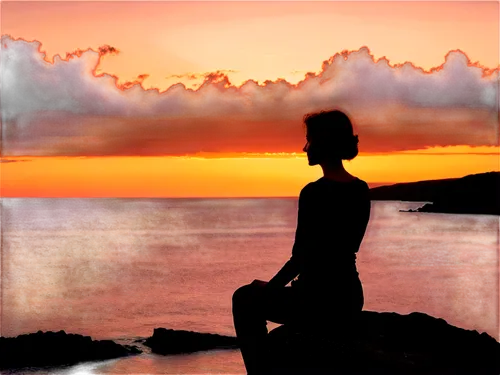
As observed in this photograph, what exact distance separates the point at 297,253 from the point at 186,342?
1418 cm

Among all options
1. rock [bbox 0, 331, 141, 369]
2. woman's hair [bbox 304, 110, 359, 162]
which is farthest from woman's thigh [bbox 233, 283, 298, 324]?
rock [bbox 0, 331, 141, 369]

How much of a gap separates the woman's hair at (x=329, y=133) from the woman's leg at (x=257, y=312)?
113 cm

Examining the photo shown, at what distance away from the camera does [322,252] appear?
5898 mm

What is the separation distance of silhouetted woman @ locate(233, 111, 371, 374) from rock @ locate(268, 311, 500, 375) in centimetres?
27

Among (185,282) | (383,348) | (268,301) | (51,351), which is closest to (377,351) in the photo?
(383,348)

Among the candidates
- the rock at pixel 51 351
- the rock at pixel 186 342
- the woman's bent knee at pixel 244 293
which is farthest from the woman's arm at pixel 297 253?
the rock at pixel 186 342

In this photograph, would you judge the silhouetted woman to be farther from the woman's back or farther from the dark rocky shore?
the dark rocky shore

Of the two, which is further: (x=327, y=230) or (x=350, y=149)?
(x=350, y=149)

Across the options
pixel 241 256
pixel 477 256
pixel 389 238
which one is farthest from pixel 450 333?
pixel 389 238

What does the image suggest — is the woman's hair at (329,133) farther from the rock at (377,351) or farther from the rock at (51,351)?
the rock at (51,351)

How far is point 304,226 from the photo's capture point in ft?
19.1

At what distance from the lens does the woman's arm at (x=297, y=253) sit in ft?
19.1

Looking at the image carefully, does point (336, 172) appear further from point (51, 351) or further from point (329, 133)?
point (51, 351)

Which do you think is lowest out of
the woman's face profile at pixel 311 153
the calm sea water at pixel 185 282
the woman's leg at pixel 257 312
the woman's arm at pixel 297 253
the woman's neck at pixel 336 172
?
the calm sea water at pixel 185 282
